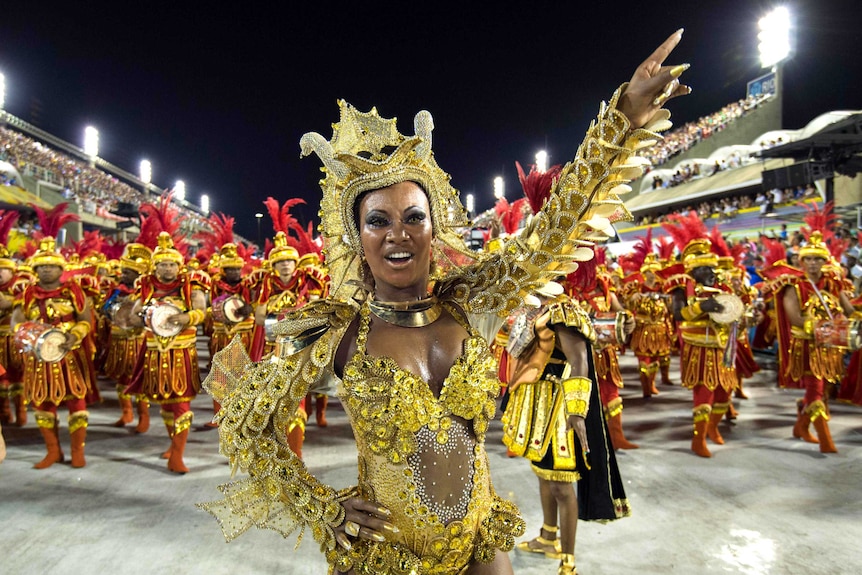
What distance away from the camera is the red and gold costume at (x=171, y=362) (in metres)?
4.91

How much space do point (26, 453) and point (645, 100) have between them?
6549 millimetres

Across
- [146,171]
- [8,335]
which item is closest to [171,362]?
[8,335]

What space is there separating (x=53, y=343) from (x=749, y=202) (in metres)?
18.6

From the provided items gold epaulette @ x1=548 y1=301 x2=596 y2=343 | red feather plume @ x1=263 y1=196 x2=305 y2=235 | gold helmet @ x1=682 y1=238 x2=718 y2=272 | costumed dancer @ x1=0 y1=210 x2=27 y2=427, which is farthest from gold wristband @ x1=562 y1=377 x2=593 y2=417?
costumed dancer @ x1=0 y1=210 x2=27 y2=427

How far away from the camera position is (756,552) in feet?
11.6

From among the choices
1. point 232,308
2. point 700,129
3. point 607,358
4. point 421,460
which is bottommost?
point 607,358

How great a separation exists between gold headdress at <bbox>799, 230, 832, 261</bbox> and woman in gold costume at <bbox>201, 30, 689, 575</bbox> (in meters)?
4.78

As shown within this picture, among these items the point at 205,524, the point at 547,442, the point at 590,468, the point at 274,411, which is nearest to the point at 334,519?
the point at 274,411

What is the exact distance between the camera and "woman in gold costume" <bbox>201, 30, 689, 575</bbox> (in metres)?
1.52

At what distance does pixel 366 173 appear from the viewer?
5.48 feet

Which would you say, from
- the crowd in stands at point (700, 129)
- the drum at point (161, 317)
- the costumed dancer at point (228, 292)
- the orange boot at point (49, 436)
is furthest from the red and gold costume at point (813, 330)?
the crowd in stands at point (700, 129)

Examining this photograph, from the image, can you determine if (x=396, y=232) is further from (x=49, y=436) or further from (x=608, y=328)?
(x=49, y=436)

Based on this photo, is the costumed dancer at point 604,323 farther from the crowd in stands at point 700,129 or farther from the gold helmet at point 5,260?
the crowd in stands at point 700,129

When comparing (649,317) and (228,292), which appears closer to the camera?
(228,292)
